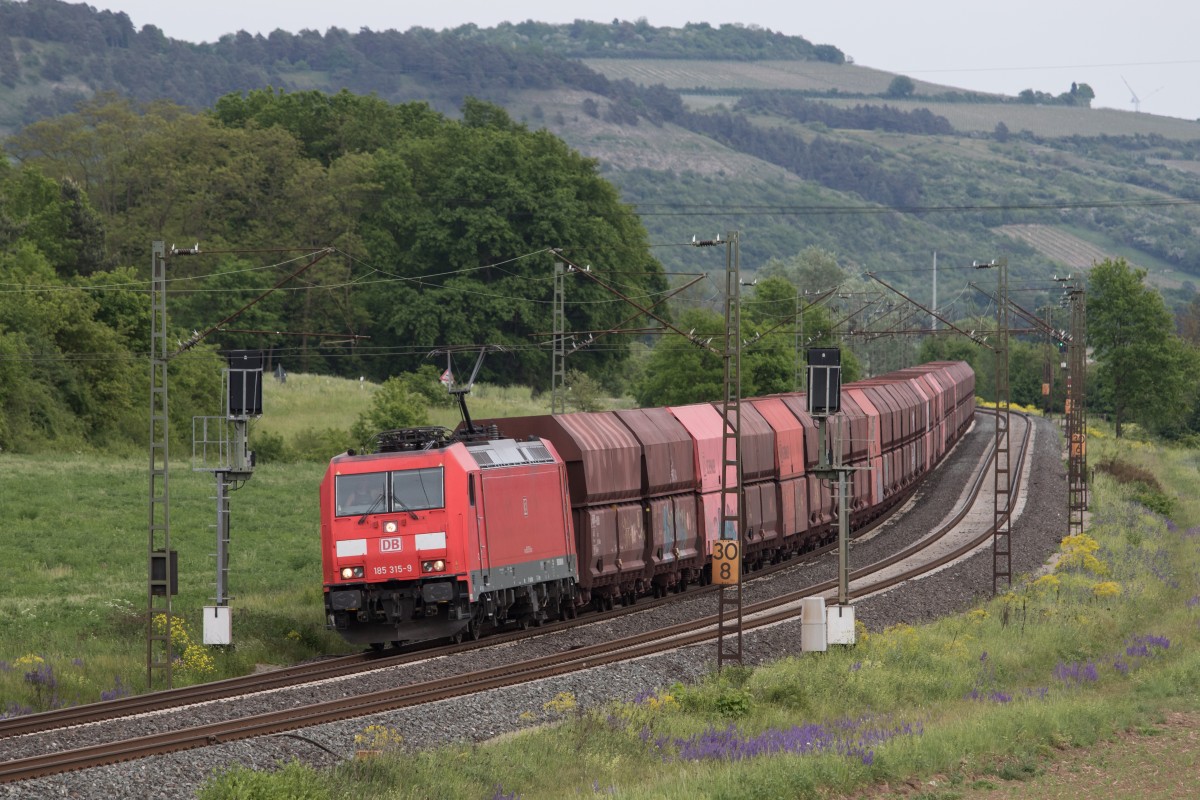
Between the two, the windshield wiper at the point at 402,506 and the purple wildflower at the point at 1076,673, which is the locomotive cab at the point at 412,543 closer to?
the windshield wiper at the point at 402,506

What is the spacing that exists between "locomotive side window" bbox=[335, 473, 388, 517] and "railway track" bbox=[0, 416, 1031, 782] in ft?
8.81

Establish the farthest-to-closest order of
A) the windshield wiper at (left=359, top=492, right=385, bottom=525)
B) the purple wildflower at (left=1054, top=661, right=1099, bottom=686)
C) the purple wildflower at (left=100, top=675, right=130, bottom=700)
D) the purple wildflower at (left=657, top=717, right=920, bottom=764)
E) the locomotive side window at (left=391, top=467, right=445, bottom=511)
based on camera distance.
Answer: the purple wildflower at (left=1054, top=661, right=1099, bottom=686), the windshield wiper at (left=359, top=492, right=385, bottom=525), the locomotive side window at (left=391, top=467, right=445, bottom=511), the purple wildflower at (left=100, top=675, right=130, bottom=700), the purple wildflower at (left=657, top=717, right=920, bottom=764)

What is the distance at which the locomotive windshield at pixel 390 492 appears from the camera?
28.6m

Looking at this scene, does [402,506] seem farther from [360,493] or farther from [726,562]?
[726,562]

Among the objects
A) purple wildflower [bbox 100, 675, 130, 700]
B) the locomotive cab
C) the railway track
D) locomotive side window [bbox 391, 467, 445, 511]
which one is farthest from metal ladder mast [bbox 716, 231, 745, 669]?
purple wildflower [bbox 100, 675, 130, 700]

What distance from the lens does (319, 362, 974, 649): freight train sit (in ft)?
93.8

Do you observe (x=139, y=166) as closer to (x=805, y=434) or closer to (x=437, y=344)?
(x=437, y=344)

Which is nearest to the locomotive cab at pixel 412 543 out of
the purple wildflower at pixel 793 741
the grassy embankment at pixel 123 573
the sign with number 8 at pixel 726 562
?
the grassy embankment at pixel 123 573

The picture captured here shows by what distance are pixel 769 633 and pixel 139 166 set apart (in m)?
87.9

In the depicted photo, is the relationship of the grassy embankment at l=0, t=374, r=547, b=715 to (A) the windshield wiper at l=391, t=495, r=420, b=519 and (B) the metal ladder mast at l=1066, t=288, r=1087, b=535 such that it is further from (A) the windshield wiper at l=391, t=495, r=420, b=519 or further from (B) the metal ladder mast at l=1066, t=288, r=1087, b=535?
(B) the metal ladder mast at l=1066, t=288, r=1087, b=535

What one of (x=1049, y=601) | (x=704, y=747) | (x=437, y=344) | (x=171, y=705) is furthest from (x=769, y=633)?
→ (x=437, y=344)

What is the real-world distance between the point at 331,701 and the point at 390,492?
612cm

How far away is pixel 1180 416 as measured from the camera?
101875 millimetres

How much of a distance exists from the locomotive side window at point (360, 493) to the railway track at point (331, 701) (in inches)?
106
